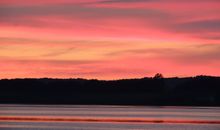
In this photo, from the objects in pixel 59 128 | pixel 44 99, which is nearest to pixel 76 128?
pixel 59 128

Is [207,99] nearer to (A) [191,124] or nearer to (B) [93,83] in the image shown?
(B) [93,83]

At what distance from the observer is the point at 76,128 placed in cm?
8012

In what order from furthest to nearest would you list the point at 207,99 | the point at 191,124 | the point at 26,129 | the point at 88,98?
the point at 88,98, the point at 207,99, the point at 191,124, the point at 26,129

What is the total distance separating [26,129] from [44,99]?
79.9 m

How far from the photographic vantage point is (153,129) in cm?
8088

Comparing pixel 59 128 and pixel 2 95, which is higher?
pixel 2 95

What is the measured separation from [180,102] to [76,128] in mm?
70841

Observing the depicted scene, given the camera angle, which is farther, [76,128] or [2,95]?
[2,95]

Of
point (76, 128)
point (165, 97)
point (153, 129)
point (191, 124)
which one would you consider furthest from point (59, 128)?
point (165, 97)

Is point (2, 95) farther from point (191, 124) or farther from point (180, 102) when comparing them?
point (191, 124)

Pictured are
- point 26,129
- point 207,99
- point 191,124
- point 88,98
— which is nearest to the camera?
point 26,129

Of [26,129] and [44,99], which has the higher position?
[44,99]

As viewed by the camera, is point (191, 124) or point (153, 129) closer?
point (153, 129)

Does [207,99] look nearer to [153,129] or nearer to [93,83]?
[93,83]
